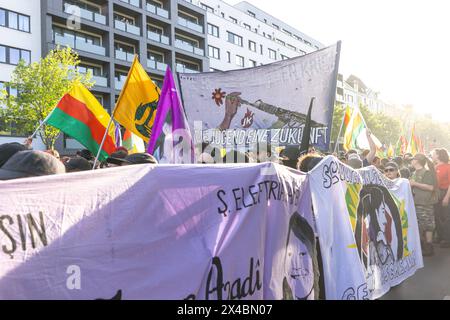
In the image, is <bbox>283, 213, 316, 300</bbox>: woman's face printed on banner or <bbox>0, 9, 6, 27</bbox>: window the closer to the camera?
<bbox>283, 213, 316, 300</bbox>: woman's face printed on banner

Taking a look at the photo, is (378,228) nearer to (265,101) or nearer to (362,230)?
(362,230)

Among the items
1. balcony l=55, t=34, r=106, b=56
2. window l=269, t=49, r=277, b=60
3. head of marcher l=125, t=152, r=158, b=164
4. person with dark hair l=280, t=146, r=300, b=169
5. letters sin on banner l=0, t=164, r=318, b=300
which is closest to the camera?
letters sin on banner l=0, t=164, r=318, b=300

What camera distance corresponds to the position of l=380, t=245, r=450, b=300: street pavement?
4.60m

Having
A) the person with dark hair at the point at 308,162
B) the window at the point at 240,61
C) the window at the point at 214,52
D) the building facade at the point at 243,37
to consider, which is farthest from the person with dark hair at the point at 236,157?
the window at the point at 240,61

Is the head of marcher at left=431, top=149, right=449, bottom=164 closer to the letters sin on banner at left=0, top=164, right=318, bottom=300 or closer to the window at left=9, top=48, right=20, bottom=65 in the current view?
the letters sin on banner at left=0, top=164, right=318, bottom=300

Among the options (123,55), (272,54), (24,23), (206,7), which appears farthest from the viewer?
(272,54)

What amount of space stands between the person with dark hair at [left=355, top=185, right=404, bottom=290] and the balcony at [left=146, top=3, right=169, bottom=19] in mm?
36420

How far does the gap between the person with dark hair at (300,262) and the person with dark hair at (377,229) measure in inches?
34.2

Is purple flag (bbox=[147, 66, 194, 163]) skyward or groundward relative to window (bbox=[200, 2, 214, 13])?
groundward

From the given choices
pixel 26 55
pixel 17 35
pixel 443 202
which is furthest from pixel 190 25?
pixel 443 202

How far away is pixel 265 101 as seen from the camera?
630 cm

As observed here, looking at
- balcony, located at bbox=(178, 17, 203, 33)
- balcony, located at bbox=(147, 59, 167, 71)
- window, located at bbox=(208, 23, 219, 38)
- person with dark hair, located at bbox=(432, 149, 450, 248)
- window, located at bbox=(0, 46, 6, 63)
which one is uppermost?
window, located at bbox=(208, 23, 219, 38)

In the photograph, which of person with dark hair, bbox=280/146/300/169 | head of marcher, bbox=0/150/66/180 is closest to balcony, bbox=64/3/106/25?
person with dark hair, bbox=280/146/300/169

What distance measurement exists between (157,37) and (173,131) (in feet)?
114
